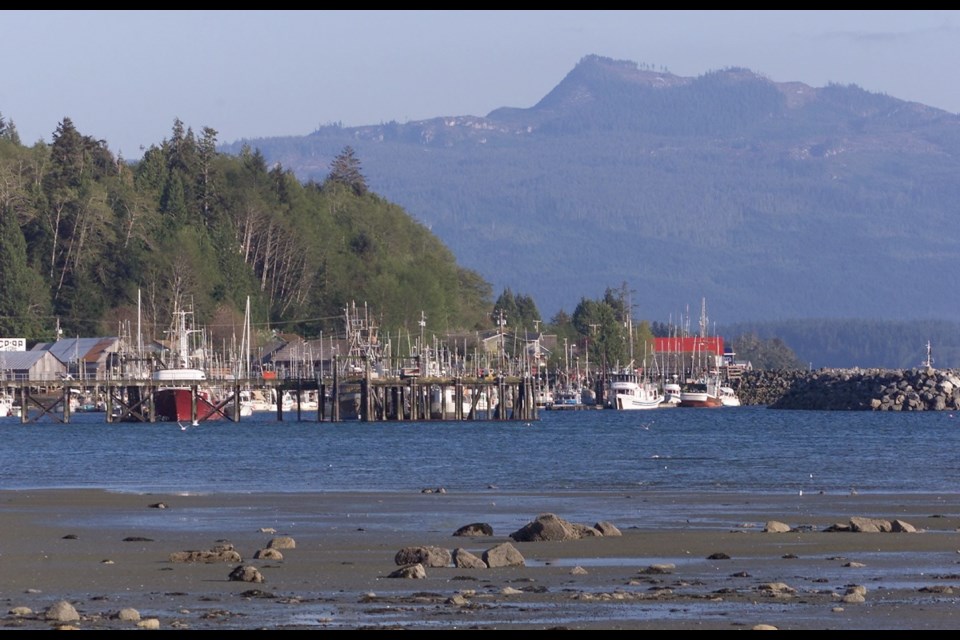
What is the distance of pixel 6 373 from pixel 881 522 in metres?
108

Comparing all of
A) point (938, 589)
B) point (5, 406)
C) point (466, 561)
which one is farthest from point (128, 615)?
point (5, 406)

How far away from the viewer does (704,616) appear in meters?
16.2

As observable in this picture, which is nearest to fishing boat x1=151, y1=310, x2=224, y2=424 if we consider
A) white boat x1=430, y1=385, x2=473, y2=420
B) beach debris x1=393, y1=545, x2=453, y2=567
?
white boat x1=430, y1=385, x2=473, y2=420

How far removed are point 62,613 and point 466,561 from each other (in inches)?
214

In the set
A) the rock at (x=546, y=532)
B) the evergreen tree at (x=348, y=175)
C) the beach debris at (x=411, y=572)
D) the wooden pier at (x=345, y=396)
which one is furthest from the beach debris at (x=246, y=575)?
the evergreen tree at (x=348, y=175)

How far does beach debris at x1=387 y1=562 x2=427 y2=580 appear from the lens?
62.5 feet

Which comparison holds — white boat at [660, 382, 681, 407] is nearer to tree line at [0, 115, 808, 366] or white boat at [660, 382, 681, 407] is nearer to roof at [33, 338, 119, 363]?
tree line at [0, 115, 808, 366]

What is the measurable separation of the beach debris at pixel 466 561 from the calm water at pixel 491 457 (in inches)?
703

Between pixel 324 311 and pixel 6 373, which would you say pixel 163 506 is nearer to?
pixel 6 373

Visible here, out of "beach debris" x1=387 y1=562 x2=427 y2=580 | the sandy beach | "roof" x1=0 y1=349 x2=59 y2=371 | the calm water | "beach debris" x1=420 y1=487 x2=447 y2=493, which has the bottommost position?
the calm water

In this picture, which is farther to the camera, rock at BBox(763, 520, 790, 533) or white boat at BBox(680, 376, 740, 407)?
white boat at BBox(680, 376, 740, 407)

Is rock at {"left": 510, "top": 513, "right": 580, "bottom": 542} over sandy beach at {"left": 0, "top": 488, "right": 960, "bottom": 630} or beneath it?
over

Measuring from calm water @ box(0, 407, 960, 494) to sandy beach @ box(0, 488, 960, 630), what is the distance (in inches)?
340

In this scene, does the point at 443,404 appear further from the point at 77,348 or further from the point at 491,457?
the point at 491,457
